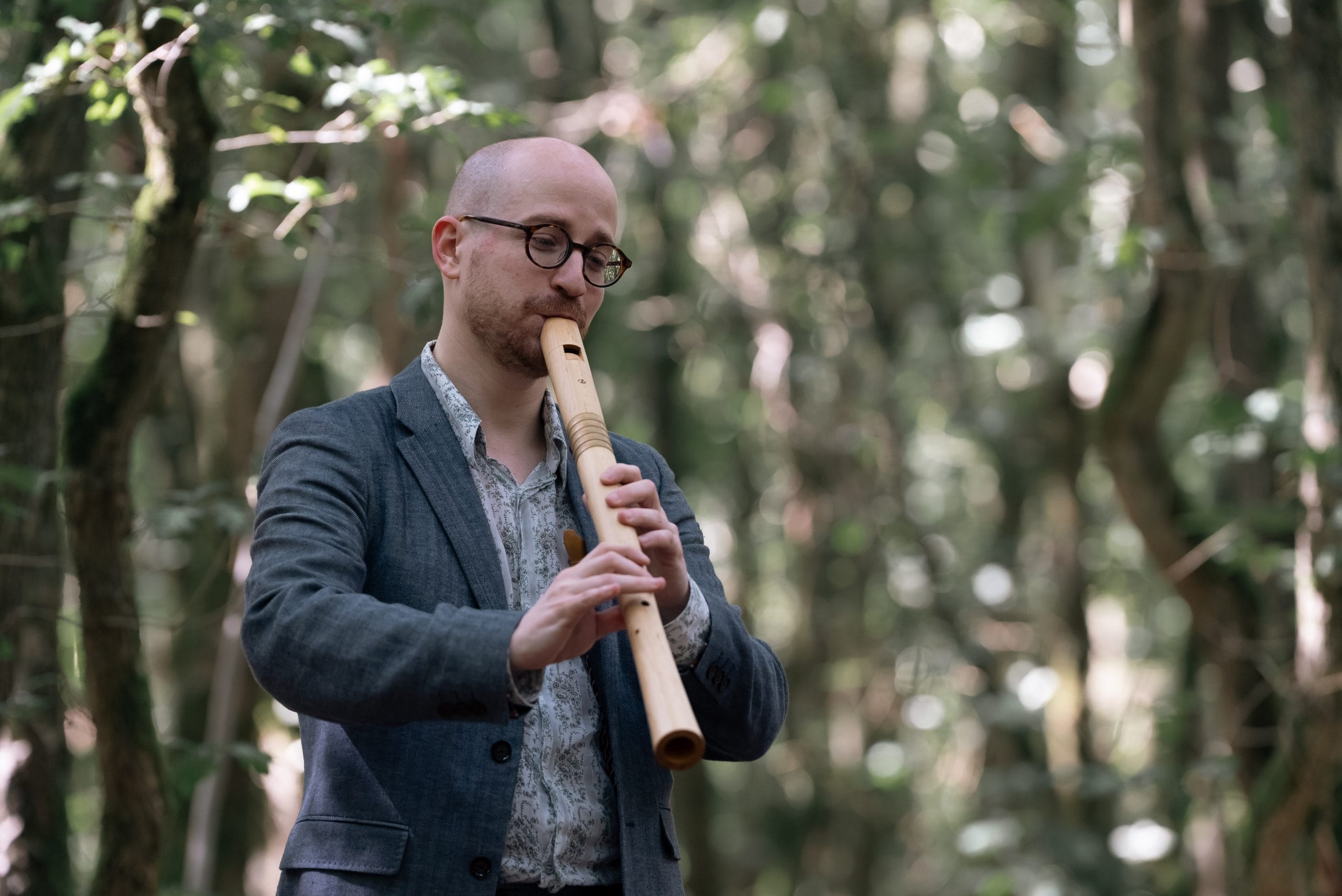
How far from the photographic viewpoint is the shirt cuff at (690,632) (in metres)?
2.07

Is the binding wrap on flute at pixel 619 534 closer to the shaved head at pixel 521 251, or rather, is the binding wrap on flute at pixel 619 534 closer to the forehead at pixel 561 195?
the shaved head at pixel 521 251

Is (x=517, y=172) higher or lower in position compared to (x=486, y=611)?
higher

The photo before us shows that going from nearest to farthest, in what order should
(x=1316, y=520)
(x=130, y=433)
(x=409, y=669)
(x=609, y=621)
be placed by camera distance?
1. (x=409, y=669)
2. (x=609, y=621)
3. (x=130, y=433)
4. (x=1316, y=520)

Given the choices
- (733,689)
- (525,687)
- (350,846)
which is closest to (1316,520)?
(733,689)

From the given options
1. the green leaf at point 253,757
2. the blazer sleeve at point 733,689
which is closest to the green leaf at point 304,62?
the green leaf at point 253,757

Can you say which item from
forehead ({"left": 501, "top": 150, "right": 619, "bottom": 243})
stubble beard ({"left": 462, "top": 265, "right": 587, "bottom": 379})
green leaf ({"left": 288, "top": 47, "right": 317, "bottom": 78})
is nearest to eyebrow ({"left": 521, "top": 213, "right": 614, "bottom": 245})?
forehead ({"left": 501, "top": 150, "right": 619, "bottom": 243})

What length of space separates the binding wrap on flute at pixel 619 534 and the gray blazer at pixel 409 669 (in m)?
0.16

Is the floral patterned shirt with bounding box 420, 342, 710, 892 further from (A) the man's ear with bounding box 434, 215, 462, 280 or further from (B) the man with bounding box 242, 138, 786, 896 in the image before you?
(A) the man's ear with bounding box 434, 215, 462, 280

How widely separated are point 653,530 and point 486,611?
0.29 m

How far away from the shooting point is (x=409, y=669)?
175 cm

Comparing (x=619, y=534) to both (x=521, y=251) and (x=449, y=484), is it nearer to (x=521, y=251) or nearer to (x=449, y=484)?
(x=449, y=484)

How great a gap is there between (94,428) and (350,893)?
1617 mm

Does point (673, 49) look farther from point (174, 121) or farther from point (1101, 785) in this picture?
point (174, 121)

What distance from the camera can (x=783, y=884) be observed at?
12648 millimetres
